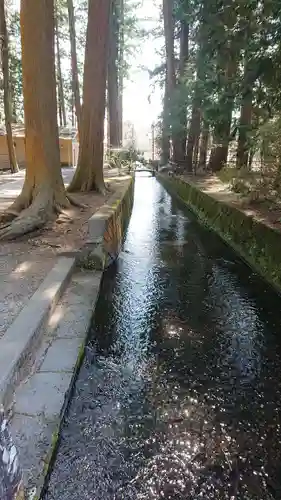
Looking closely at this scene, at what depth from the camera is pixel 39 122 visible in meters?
7.29

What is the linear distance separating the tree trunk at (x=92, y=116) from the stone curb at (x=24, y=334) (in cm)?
623

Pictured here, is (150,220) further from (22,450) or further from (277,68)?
(22,450)

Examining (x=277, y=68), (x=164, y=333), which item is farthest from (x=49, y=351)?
(x=277, y=68)

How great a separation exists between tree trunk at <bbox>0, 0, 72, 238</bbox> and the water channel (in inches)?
79.3

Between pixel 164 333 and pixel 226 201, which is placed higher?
pixel 226 201

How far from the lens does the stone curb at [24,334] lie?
2656 mm

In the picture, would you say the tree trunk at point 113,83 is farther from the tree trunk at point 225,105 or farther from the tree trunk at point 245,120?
the tree trunk at point 245,120

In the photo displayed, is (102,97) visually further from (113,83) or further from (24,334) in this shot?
(113,83)

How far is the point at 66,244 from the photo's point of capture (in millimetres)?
6215

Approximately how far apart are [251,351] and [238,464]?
168 centimetres

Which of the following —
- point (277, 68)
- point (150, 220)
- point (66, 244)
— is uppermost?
point (277, 68)

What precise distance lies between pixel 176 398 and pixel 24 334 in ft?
4.48

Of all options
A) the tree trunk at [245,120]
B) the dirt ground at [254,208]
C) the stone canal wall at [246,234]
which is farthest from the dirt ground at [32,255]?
the tree trunk at [245,120]

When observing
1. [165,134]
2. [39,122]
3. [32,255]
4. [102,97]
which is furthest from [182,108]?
[32,255]
